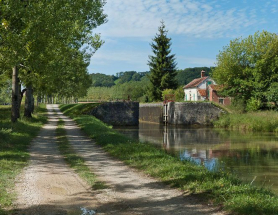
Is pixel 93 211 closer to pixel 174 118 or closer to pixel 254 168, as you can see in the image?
pixel 254 168

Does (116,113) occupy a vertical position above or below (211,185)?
above

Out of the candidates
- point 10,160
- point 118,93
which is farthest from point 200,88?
point 10,160

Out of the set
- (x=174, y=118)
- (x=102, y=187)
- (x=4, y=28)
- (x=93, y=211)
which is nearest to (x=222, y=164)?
(x=102, y=187)

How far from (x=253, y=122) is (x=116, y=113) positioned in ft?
61.8

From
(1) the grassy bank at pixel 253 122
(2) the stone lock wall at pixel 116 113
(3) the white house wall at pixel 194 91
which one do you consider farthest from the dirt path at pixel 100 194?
(3) the white house wall at pixel 194 91

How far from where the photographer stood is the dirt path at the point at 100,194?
6.39m

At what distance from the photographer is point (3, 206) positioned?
6.39 meters

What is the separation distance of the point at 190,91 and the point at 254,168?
56.8 metres

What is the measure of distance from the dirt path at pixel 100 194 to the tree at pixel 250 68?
117 feet

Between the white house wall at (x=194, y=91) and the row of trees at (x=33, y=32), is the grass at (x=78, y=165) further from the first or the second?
the white house wall at (x=194, y=91)

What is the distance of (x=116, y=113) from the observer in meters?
46.3

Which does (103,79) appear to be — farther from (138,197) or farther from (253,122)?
(138,197)

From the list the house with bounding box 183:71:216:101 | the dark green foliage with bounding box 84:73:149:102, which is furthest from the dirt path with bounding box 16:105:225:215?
the dark green foliage with bounding box 84:73:149:102

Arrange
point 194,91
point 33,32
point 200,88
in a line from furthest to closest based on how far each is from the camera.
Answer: point 194,91 < point 200,88 < point 33,32
